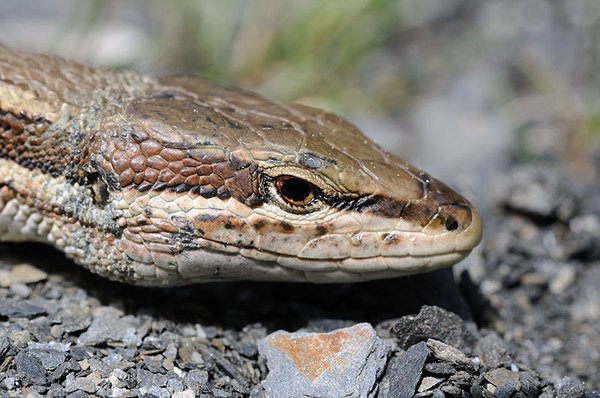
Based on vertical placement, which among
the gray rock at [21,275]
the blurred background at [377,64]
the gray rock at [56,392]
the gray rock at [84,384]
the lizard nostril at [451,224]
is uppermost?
the blurred background at [377,64]

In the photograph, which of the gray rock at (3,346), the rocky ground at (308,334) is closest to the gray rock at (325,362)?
the rocky ground at (308,334)

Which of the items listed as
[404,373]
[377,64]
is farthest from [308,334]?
[377,64]

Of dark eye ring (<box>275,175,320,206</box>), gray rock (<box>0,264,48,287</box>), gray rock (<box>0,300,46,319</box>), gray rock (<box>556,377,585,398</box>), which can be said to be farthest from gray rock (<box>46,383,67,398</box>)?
gray rock (<box>556,377,585,398</box>)

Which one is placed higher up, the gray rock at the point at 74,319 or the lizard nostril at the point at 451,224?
the lizard nostril at the point at 451,224

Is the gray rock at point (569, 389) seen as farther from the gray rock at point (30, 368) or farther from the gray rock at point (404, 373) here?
the gray rock at point (30, 368)

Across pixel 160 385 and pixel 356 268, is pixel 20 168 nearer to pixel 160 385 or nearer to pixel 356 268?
pixel 160 385

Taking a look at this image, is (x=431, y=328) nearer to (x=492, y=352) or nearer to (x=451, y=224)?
(x=492, y=352)

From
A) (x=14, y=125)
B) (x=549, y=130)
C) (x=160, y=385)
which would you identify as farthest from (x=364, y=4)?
(x=160, y=385)

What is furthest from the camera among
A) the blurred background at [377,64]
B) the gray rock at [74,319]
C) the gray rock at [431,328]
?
the blurred background at [377,64]
